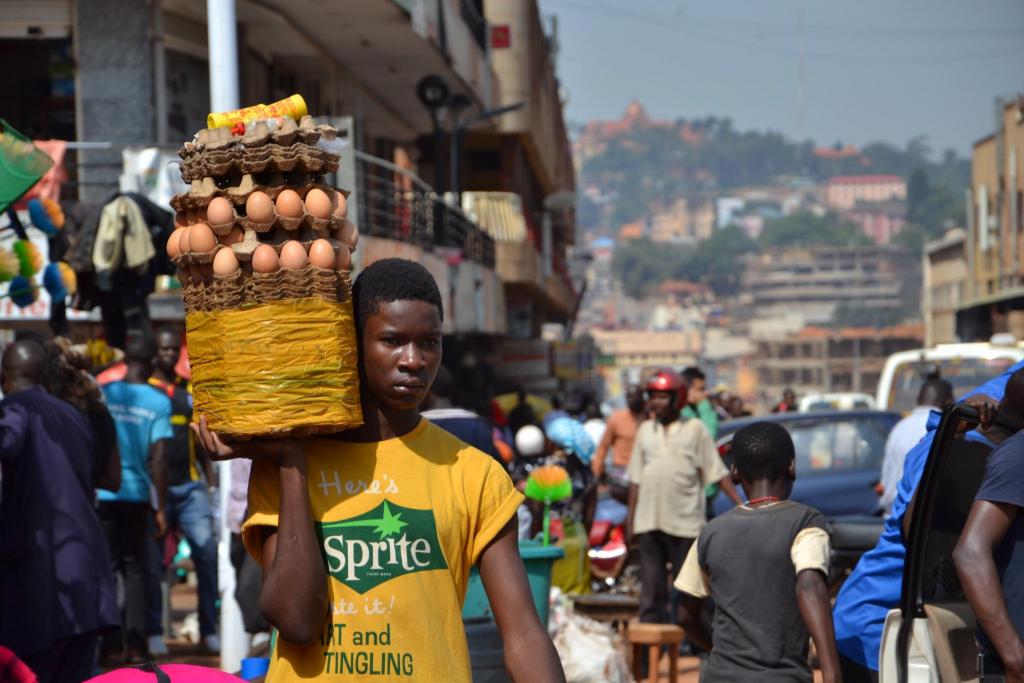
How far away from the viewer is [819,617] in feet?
16.6

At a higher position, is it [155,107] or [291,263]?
[155,107]

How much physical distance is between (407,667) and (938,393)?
7.59 m

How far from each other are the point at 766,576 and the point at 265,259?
255 centimetres

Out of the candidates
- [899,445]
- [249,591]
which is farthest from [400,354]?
[899,445]

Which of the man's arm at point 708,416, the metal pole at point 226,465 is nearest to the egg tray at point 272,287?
→ the metal pole at point 226,465

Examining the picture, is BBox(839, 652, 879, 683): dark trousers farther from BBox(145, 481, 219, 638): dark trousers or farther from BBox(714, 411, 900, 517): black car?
BBox(714, 411, 900, 517): black car

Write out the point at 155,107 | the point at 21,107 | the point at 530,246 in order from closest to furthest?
the point at 155,107 → the point at 21,107 → the point at 530,246

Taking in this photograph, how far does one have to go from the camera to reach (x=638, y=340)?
6491 inches

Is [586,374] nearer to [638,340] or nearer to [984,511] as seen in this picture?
[984,511]

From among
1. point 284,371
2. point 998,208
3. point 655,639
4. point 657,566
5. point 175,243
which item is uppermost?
point 998,208

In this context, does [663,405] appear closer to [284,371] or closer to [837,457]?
[837,457]

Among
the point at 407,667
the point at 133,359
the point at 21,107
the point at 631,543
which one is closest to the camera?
the point at 407,667

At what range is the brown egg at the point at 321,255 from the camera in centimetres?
326

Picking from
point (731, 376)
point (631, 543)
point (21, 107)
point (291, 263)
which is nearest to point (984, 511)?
point (291, 263)
